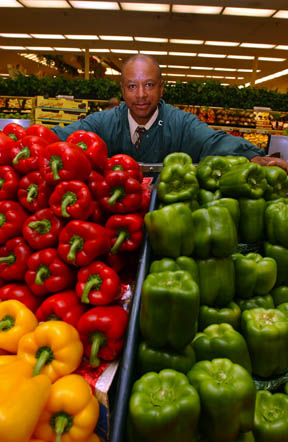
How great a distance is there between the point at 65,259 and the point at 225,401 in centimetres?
76

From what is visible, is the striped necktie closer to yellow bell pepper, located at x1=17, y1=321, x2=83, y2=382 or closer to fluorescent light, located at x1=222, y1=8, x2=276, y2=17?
yellow bell pepper, located at x1=17, y1=321, x2=83, y2=382

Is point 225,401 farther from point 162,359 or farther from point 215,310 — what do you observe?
point 215,310

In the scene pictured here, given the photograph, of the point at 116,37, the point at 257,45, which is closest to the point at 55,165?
the point at 116,37

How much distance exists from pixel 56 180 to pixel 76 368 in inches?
28.9

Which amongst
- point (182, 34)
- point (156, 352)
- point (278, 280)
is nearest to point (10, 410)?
point (156, 352)

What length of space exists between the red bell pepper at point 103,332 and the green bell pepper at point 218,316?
1.03 feet

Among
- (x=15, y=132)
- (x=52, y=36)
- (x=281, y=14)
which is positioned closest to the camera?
(x=15, y=132)

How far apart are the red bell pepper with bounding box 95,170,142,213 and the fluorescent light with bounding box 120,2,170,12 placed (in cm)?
967

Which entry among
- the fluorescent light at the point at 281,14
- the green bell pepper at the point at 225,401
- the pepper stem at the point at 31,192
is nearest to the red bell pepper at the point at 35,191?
the pepper stem at the point at 31,192

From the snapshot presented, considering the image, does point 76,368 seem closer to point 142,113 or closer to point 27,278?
point 27,278

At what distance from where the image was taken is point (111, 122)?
11.0 ft

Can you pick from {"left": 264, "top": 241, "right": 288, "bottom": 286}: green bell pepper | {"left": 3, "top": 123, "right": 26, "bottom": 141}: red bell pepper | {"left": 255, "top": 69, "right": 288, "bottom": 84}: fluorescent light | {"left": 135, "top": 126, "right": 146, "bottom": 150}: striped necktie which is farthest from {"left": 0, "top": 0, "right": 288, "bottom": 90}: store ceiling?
{"left": 264, "top": 241, "right": 288, "bottom": 286}: green bell pepper

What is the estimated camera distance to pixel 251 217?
1.53 m

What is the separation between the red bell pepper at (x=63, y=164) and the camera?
4.61 ft
